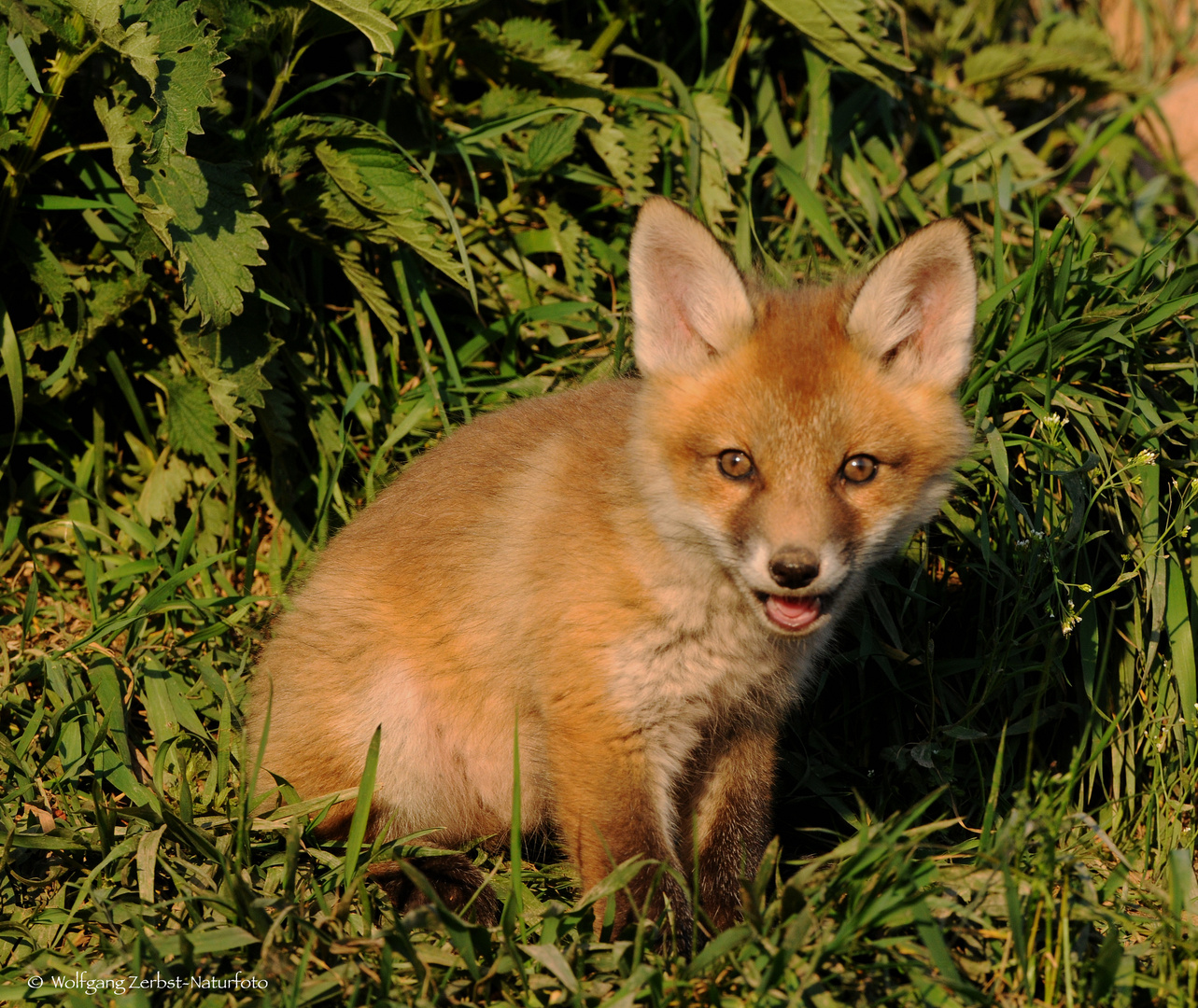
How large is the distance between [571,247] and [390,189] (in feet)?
2.48

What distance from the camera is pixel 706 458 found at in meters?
2.46

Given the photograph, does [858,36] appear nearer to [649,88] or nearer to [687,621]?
[649,88]

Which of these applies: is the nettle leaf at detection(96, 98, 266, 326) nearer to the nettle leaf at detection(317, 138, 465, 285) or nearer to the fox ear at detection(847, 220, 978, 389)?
the nettle leaf at detection(317, 138, 465, 285)

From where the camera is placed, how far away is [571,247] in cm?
403

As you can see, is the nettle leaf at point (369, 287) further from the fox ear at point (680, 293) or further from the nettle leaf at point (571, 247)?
the fox ear at point (680, 293)

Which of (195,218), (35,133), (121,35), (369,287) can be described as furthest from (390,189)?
(35,133)

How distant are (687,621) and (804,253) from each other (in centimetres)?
231

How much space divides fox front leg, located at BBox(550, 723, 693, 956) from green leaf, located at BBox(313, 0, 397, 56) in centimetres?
191

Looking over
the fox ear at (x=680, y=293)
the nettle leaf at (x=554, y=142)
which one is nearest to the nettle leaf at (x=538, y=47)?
the nettle leaf at (x=554, y=142)

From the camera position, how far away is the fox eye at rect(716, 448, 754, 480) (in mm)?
2426

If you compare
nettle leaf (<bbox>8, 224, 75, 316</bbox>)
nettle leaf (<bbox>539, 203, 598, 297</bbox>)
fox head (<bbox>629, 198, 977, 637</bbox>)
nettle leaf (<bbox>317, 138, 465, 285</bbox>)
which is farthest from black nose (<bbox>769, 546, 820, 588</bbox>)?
nettle leaf (<bbox>8, 224, 75, 316</bbox>)

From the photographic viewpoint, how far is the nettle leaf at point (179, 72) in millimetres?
2885

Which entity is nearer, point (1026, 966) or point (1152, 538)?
point (1026, 966)

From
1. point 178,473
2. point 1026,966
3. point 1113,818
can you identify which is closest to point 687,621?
point 1026,966
